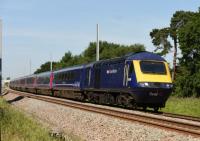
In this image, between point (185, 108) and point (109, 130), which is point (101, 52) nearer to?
point (185, 108)

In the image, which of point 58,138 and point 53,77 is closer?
point 58,138

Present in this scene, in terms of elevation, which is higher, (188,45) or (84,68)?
(188,45)

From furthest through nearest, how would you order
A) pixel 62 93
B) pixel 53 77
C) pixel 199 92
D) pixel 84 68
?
1. pixel 199 92
2. pixel 53 77
3. pixel 62 93
4. pixel 84 68

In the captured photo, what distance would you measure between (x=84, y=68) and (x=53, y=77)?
44.3 feet

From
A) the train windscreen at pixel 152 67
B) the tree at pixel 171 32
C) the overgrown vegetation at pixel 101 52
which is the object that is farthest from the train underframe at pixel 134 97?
the overgrown vegetation at pixel 101 52

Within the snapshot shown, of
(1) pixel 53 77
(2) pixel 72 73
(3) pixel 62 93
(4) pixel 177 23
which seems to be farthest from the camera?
(4) pixel 177 23

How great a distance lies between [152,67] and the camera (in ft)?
74.8

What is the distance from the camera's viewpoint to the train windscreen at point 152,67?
22500 millimetres

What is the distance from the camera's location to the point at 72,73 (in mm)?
37375

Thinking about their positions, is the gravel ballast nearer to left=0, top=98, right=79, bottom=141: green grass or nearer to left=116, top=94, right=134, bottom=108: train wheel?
left=0, top=98, right=79, bottom=141: green grass

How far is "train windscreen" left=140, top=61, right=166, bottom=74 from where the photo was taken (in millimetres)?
22500

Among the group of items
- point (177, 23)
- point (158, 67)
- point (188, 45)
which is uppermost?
point (177, 23)

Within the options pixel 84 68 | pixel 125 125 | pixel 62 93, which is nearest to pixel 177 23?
pixel 62 93

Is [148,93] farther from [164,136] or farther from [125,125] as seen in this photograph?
[164,136]
